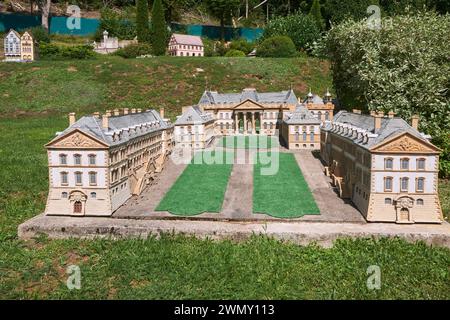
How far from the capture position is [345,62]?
204 feet

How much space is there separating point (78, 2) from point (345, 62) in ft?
315

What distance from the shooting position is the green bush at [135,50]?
111 m

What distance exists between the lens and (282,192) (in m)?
39.6

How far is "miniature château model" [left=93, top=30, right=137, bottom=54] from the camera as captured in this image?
381 ft

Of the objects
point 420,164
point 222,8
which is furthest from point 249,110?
point 222,8

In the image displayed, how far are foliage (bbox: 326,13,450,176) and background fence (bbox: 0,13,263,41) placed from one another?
80.7 m

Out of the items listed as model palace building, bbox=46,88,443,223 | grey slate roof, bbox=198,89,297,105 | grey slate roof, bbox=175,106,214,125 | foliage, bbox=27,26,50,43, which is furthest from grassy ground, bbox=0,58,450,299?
foliage, bbox=27,26,50,43

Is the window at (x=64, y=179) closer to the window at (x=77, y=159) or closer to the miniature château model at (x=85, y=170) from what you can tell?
the miniature château model at (x=85, y=170)

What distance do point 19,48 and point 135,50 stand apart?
87.3ft

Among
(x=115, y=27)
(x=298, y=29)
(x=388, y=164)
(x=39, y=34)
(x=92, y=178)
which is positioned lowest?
(x=92, y=178)

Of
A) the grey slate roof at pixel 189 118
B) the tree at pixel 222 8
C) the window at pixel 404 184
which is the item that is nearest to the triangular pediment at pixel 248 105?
the grey slate roof at pixel 189 118

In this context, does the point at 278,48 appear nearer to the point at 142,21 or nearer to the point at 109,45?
the point at 142,21

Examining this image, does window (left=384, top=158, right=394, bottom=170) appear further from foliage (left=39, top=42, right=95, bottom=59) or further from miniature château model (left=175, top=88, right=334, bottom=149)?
foliage (left=39, top=42, right=95, bottom=59)
